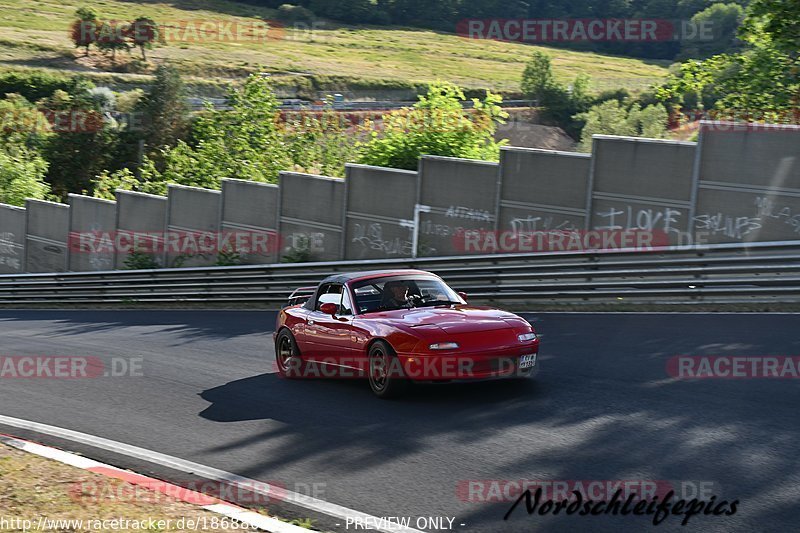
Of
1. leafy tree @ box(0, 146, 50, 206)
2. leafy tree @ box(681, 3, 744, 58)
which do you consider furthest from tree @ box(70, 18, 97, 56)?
leafy tree @ box(0, 146, 50, 206)

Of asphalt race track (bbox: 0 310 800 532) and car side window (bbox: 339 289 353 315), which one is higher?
car side window (bbox: 339 289 353 315)

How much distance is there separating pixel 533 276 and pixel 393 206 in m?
6.04

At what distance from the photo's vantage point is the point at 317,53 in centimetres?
14700

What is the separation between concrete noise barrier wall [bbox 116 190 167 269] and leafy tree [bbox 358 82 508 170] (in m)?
8.58

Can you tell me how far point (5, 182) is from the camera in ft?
158

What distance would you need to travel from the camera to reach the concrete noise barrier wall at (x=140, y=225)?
31.6 meters

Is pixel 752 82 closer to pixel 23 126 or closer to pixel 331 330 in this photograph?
pixel 331 330

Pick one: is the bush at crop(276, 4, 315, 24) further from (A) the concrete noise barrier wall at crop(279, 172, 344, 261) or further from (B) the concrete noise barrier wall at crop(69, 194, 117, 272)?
(A) the concrete noise barrier wall at crop(279, 172, 344, 261)

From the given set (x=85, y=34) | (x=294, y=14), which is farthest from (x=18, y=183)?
(x=294, y=14)

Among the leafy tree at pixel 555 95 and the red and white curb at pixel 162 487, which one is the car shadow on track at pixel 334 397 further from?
the leafy tree at pixel 555 95

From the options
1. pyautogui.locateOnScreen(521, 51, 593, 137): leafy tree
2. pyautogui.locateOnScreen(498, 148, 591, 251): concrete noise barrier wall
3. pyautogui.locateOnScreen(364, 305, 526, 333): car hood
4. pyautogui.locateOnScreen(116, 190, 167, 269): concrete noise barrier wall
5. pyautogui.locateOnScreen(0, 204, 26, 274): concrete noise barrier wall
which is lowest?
pyautogui.locateOnScreen(0, 204, 26, 274): concrete noise barrier wall

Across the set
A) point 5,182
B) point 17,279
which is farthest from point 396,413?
point 5,182

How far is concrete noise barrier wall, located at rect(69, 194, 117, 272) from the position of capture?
34406 mm

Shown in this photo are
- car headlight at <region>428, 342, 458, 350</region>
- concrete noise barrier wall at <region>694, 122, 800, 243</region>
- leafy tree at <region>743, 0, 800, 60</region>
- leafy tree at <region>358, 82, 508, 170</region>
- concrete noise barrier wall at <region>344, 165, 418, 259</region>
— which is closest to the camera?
car headlight at <region>428, 342, 458, 350</region>
